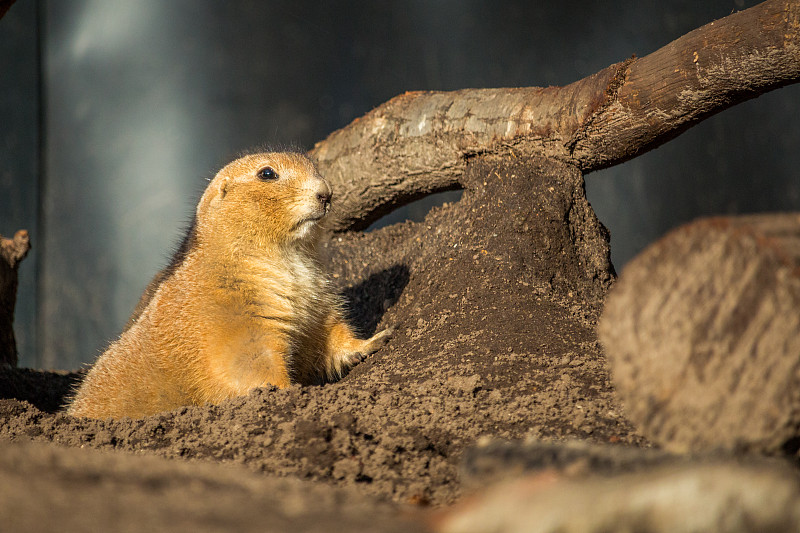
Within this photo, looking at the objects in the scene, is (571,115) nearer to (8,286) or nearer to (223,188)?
(223,188)

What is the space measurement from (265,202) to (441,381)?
1.49 meters

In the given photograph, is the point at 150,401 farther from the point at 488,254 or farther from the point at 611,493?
the point at 611,493

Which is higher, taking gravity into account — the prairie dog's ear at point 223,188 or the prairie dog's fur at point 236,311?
the prairie dog's ear at point 223,188

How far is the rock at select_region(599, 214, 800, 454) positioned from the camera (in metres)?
1.55

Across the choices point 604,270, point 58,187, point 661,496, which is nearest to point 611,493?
point 661,496

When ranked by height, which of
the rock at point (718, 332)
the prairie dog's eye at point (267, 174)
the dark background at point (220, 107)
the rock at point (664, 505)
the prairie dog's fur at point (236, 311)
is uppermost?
the dark background at point (220, 107)

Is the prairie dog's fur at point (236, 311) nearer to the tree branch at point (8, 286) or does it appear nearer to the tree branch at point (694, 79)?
the tree branch at point (694, 79)

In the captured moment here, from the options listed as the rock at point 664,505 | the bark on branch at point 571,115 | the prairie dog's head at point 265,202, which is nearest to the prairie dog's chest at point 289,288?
the prairie dog's head at point 265,202

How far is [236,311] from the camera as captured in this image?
3492 mm

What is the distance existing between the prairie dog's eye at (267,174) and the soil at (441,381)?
3.99 feet

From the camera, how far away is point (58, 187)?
24.4 ft

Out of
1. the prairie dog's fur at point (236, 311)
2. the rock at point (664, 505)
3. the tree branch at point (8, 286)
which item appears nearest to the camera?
the rock at point (664, 505)

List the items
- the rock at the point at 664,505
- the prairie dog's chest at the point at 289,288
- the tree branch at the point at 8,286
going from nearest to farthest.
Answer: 1. the rock at the point at 664,505
2. the prairie dog's chest at the point at 289,288
3. the tree branch at the point at 8,286

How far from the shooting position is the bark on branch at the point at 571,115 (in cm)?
312
